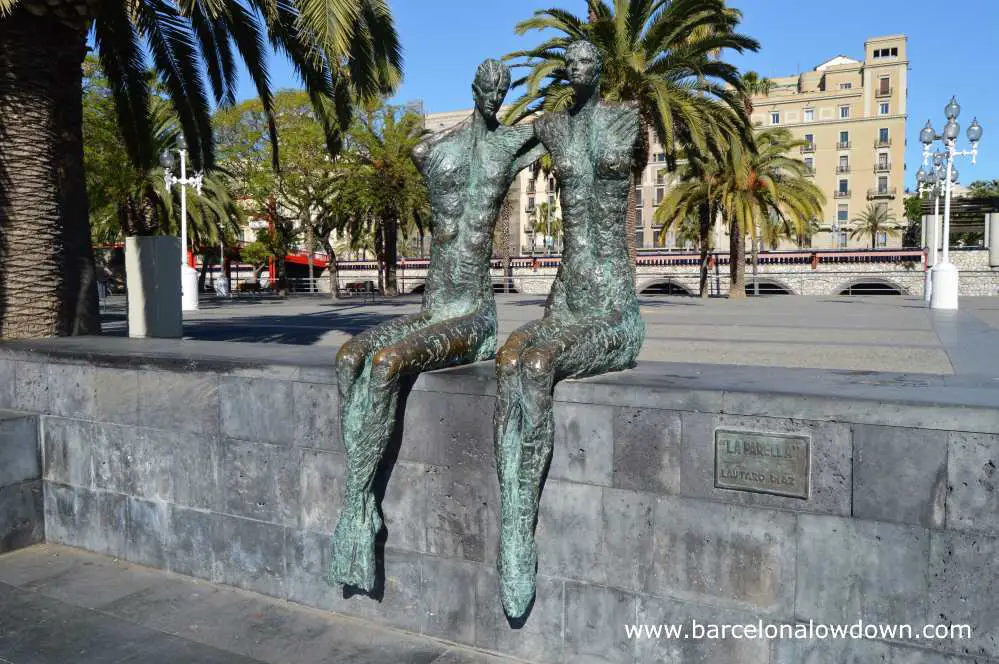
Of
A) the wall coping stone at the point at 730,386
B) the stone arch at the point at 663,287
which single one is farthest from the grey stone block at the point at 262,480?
the stone arch at the point at 663,287

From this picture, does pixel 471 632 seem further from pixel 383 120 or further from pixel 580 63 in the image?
pixel 383 120

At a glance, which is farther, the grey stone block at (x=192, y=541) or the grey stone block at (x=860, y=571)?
the grey stone block at (x=192, y=541)

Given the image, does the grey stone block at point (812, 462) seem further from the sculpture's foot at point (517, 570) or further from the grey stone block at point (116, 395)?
the grey stone block at point (116, 395)

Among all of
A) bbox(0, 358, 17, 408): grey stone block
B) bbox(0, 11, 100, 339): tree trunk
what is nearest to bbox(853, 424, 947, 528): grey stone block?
bbox(0, 358, 17, 408): grey stone block

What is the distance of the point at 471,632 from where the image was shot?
416 centimetres

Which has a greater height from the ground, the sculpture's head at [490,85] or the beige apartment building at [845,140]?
the beige apartment building at [845,140]

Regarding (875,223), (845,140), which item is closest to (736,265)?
(875,223)

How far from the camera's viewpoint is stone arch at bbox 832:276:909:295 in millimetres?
49219

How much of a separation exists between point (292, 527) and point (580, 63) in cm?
299

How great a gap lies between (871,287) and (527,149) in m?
52.6

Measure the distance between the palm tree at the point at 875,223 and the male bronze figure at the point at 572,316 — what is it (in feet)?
273

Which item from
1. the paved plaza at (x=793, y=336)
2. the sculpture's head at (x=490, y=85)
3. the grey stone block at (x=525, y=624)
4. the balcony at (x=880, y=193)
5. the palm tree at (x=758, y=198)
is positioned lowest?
the grey stone block at (x=525, y=624)

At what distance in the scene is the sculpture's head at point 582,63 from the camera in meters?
4.19

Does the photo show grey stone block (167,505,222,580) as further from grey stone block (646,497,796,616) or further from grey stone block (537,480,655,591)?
grey stone block (646,497,796,616)
